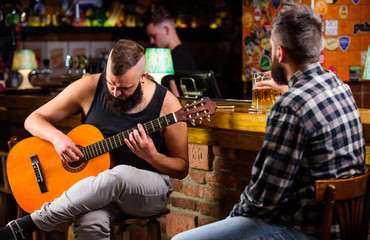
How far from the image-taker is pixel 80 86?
2.45 m

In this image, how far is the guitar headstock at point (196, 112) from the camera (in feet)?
6.72

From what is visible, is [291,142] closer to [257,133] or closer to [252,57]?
[257,133]

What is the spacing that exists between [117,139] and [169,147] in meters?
0.25

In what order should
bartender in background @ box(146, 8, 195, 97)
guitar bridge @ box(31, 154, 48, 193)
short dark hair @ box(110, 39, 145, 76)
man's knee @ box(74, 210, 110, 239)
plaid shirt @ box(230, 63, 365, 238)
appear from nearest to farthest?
1. plaid shirt @ box(230, 63, 365, 238)
2. man's knee @ box(74, 210, 110, 239)
3. short dark hair @ box(110, 39, 145, 76)
4. guitar bridge @ box(31, 154, 48, 193)
5. bartender in background @ box(146, 8, 195, 97)

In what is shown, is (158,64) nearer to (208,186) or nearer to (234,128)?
(208,186)

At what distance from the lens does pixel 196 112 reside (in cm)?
205

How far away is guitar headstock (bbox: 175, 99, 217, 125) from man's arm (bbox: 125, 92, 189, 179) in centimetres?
17

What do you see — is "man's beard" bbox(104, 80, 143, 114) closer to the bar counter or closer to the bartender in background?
the bar counter

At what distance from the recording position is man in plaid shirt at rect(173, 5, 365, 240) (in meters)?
1.50

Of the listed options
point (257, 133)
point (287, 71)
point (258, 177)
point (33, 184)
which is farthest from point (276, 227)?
point (33, 184)

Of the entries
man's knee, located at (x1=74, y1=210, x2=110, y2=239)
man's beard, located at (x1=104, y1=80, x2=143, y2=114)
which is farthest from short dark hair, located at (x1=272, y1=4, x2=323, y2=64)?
man's knee, located at (x1=74, y1=210, x2=110, y2=239)

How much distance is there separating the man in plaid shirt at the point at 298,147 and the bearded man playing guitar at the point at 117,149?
510mm

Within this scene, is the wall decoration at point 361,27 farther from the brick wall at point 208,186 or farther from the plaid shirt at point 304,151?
the plaid shirt at point 304,151

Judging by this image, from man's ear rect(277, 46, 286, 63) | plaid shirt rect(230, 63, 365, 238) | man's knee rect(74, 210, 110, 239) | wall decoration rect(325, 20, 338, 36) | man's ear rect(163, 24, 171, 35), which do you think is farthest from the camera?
man's ear rect(163, 24, 171, 35)
